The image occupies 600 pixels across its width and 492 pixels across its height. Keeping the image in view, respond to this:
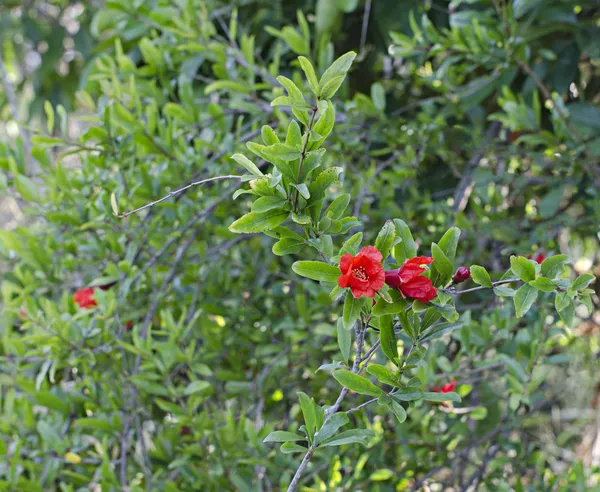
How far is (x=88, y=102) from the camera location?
1234mm

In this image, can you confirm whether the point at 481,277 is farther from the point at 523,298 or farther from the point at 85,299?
the point at 85,299

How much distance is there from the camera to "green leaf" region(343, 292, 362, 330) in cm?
60

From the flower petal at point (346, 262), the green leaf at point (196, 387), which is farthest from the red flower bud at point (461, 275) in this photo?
the green leaf at point (196, 387)

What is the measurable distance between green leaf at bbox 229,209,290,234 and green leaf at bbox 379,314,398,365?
0.44ft

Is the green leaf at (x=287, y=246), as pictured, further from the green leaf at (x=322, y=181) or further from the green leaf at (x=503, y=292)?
the green leaf at (x=503, y=292)

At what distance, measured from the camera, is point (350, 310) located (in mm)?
603

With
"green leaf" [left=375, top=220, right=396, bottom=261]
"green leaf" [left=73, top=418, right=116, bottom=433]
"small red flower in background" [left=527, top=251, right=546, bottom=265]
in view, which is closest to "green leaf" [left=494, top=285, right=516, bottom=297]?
"green leaf" [left=375, top=220, right=396, bottom=261]

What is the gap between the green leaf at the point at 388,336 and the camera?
0.62m

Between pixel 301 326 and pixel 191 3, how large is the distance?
2.04 ft

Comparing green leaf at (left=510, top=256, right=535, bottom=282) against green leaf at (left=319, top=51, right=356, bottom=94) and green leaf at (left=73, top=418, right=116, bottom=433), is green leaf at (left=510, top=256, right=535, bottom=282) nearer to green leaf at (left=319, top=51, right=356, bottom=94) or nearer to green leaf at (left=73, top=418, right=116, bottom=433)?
green leaf at (left=319, top=51, right=356, bottom=94)

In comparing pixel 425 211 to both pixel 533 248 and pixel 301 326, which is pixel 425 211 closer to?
pixel 533 248

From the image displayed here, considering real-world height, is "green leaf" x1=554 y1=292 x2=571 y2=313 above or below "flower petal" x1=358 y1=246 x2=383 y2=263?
below

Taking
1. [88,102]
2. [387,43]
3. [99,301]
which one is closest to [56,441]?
[99,301]

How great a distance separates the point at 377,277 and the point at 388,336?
82 millimetres
